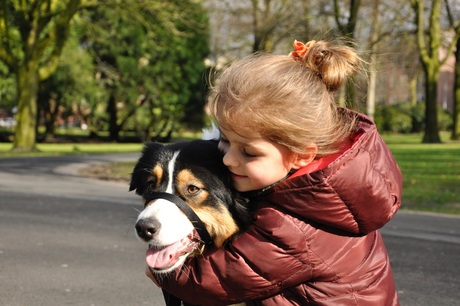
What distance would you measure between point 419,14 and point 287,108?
35.5 meters

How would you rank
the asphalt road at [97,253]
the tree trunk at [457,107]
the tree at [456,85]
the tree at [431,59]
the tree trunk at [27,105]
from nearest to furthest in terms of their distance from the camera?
the asphalt road at [97,253]
the tree trunk at [27,105]
the tree at [431,59]
the tree at [456,85]
the tree trunk at [457,107]

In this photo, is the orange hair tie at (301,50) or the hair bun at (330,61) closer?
the hair bun at (330,61)

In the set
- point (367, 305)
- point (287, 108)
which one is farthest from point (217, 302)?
point (287, 108)

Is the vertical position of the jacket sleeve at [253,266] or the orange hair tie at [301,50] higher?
the orange hair tie at [301,50]

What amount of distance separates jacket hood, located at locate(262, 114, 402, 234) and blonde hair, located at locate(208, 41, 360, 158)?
12 cm

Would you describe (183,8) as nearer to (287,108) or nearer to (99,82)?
(99,82)

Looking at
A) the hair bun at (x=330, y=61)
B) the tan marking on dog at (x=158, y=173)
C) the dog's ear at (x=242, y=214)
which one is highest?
the hair bun at (x=330, y=61)

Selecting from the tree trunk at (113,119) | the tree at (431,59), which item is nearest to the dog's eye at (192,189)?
the tree at (431,59)

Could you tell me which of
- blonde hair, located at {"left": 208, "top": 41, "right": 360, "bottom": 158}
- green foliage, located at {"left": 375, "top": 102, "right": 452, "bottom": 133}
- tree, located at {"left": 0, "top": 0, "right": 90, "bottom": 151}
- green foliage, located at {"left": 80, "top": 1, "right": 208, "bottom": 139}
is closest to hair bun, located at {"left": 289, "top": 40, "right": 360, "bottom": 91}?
blonde hair, located at {"left": 208, "top": 41, "right": 360, "bottom": 158}

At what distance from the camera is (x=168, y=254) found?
108 inches

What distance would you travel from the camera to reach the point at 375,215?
109 inches

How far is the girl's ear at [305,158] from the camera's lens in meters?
2.75

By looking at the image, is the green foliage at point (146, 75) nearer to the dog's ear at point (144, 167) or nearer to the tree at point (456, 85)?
the tree at point (456, 85)

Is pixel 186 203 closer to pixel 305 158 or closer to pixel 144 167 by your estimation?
pixel 144 167
